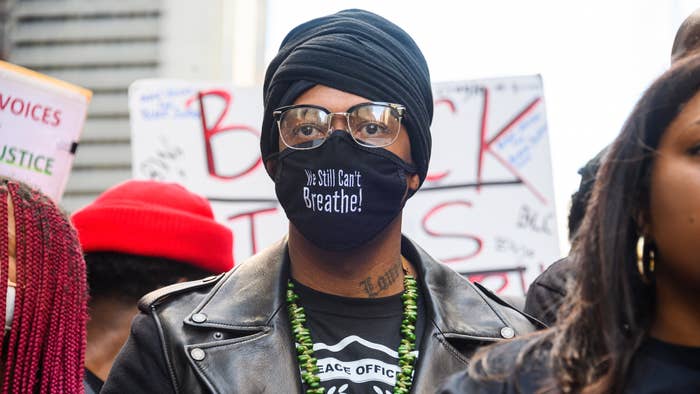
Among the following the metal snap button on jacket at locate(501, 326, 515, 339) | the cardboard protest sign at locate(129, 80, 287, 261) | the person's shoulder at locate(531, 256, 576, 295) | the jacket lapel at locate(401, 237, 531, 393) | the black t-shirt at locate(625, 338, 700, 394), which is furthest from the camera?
the cardboard protest sign at locate(129, 80, 287, 261)

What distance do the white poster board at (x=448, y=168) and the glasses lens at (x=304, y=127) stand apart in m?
1.85

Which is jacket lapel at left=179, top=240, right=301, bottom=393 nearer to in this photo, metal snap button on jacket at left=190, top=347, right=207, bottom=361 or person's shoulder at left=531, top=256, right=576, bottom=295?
metal snap button on jacket at left=190, top=347, right=207, bottom=361

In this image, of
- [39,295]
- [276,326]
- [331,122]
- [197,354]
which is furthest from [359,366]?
[39,295]

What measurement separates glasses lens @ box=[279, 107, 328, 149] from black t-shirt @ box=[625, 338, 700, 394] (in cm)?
114

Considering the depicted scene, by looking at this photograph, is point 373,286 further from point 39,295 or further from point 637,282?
point 637,282

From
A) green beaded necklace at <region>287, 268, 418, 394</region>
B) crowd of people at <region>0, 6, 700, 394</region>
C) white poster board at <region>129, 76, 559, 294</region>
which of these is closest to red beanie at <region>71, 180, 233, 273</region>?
crowd of people at <region>0, 6, 700, 394</region>

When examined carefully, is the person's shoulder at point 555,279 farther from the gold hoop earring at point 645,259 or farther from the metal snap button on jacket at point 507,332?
the gold hoop earring at point 645,259

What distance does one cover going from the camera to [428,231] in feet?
15.0

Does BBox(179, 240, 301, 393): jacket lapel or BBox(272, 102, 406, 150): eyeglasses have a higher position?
BBox(272, 102, 406, 150): eyeglasses

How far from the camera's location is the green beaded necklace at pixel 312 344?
2555 millimetres

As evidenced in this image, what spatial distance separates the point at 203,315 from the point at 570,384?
43.7 inches

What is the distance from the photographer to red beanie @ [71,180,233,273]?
12.1 ft

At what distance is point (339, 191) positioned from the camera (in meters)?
2.73

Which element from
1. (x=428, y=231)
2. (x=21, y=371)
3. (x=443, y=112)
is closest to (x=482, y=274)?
(x=428, y=231)
